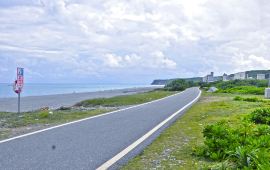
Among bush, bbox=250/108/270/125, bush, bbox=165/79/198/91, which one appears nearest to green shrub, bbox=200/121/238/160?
bush, bbox=250/108/270/125

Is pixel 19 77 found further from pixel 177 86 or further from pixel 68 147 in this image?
pixel 177 86

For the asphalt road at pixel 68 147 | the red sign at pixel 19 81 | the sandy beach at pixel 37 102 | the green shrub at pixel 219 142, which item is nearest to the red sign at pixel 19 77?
the red sign at pixel 19 81

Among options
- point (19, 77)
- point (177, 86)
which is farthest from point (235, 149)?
point (177, 86)

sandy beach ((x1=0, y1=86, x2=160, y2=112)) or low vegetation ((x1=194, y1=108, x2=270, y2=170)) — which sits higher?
low vegetation ((x1=194, y1=108, x2=270, y2=170))

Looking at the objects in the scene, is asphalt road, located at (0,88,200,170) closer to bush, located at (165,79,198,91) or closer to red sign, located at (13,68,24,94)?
red sign, located at (13,68,24,94)

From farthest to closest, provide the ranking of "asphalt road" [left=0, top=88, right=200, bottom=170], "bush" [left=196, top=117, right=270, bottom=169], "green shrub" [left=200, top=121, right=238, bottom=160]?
"green shrub" [left=200, top=121, right=238, bottom=160] → "asphalt road" [left=0, top=88, right=200, bottom=170] → "bush" [left=196, top=117, right=270, bottom=169]

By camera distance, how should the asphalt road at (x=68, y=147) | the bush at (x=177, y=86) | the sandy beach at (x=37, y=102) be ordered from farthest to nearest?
1. the bush at (x=177, y=86)
2. the sandy beach at (x=37, y=102)
3. the asphalt road at (x=68, y=147)

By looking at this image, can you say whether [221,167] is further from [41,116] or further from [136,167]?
[41,116]

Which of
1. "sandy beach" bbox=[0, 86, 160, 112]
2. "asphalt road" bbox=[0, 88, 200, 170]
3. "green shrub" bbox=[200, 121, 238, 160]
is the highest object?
"green shrub" bbox=[200, 121, 238, 160]

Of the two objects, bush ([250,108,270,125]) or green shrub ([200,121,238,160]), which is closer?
green shrub ([200,121,238,160])

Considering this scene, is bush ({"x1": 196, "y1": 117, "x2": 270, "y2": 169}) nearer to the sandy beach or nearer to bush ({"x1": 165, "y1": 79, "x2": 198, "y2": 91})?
the sandy beach

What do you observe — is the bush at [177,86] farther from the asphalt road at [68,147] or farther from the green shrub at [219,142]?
the green shrub at [219,142]

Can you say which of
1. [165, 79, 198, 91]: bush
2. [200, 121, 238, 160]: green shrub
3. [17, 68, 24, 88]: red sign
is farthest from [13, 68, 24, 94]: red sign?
[165, 79, 198, 91]: bush

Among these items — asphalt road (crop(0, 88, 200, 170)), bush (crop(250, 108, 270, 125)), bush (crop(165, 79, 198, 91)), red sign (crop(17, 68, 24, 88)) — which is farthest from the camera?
bush (crop(165, 79, 198, 91))
